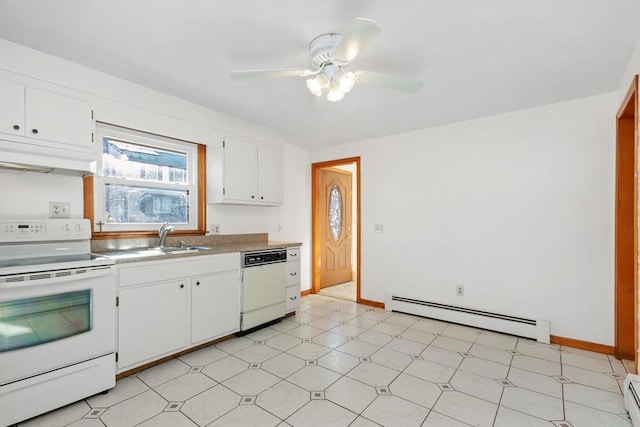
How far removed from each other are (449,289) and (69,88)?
13.2 ft

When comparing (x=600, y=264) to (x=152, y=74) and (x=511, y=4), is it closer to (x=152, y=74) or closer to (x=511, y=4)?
(x=511, y=4)

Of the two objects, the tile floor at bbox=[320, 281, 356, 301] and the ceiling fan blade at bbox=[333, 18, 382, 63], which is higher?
the ceiling fan blade at bbox=[333, 18, 382, 63]

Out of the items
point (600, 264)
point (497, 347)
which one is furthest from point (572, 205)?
point (497, 347)

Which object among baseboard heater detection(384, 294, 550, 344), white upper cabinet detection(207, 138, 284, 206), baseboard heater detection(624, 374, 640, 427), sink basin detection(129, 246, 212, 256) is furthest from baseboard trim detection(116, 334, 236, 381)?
baseboard heater detection(624, 374, 640, 427)

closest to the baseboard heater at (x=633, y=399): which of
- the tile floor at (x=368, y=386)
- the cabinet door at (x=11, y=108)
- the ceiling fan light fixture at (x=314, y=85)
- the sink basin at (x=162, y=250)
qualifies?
the tile floor at (x=368, y=386)

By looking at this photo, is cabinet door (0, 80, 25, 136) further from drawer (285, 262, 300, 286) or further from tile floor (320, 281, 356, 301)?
tile floor (320, 281, 356, 301)

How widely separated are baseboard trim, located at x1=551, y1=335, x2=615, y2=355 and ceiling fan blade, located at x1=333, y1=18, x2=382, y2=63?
320cm

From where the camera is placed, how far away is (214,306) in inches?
108

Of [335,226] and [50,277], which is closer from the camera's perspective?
[50,277]

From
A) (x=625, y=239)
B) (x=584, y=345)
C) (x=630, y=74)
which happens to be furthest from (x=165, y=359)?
(x=630, y=74)

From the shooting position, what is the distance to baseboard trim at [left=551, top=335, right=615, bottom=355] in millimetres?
2654

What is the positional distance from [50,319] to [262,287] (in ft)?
5.62

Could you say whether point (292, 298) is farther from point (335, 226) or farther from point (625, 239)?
point (625, 239)

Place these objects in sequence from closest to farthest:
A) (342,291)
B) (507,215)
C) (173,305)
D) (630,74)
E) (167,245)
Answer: (630,74), (173,305), (167,245), (507,215), (342,291)
